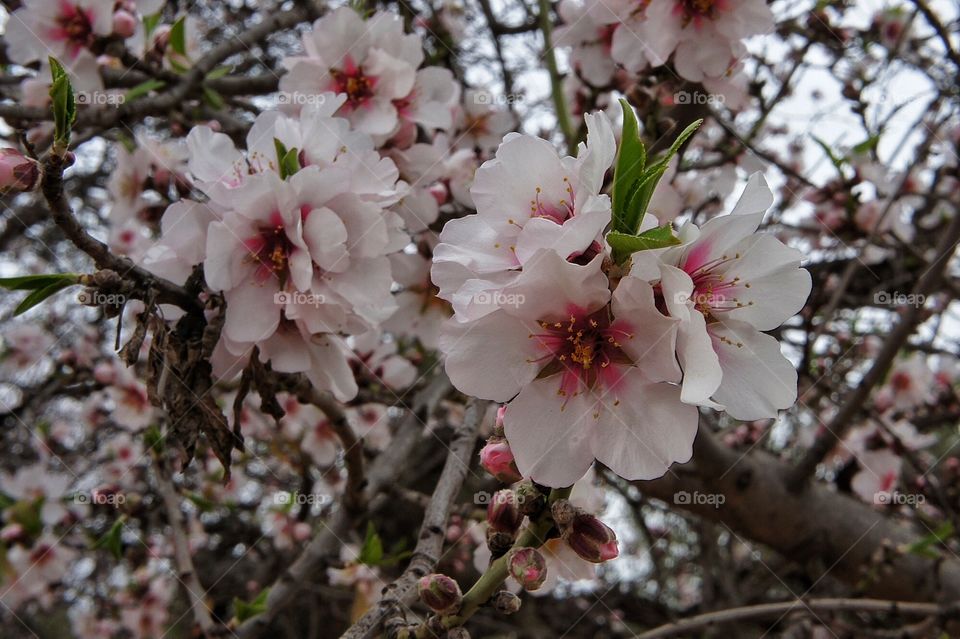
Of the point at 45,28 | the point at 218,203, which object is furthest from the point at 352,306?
the point at 45,28

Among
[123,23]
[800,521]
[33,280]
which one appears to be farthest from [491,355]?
[800,521]

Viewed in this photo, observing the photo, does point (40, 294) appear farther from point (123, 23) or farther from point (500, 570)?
point (123, 23)

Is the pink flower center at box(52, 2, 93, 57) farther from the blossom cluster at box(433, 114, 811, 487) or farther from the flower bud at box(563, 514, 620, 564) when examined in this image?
the flower bud at box(563, 514, 620, 564)

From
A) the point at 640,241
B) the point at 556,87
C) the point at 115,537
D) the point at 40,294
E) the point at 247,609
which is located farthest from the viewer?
the point at 556,87

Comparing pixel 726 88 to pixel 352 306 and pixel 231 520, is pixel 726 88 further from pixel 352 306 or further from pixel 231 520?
pixel 231 520

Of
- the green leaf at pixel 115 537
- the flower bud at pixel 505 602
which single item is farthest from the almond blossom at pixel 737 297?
the green leaf at pixel 115 537

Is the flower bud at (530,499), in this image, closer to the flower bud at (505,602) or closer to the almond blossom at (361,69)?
the flower bud at (505,602)
